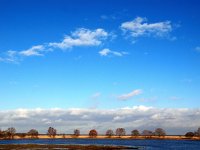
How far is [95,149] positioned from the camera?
10194 cm
